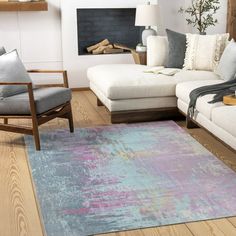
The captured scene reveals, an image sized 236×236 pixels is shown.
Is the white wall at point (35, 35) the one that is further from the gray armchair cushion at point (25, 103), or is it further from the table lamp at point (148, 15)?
the gray armchair cushion at point (25, 103)

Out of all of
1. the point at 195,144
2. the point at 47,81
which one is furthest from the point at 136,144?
the point at 47,81

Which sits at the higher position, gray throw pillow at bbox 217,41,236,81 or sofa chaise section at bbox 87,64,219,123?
gray throw pillow at bbox 217,41,236,81

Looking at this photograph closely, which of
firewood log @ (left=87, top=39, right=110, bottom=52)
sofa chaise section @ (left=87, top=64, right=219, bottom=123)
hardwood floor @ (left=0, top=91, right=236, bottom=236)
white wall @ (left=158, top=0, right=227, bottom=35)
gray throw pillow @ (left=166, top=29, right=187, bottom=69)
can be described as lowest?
hardwood floor @ (left=0, top=91, right=236, bottom=236)

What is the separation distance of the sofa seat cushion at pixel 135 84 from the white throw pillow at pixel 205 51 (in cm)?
22

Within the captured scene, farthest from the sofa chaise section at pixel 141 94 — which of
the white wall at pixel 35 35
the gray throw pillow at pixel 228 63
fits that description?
the white wall at pixel 35 35

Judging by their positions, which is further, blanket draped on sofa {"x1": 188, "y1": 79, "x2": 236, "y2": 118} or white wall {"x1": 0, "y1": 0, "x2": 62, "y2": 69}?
white wall {"x1": 0, "y1": 0, "x2": 62, "y2": 69}

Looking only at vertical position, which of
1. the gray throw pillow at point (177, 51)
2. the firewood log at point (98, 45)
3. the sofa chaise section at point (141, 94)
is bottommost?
the sofa chaise section at point (141, 94)

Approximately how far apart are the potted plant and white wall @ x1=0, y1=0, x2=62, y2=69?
1854mm

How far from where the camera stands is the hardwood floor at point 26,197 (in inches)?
95.5

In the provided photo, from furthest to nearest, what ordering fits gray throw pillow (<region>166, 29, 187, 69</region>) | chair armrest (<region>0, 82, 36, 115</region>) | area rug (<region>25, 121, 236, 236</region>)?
gray throw pillow (<region>166, 29, 187, 69</region>), chair armrest (<region>0, 82, 36, 115</region>), area rug (<region>25, 121, 236, 236</region>)

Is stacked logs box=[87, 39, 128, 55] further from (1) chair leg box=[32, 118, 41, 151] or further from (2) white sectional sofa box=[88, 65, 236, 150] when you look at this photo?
(1) chair leg box=[32, 118, 41, 151]

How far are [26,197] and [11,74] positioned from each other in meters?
1.43

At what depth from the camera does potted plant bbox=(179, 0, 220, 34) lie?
612 centimetres

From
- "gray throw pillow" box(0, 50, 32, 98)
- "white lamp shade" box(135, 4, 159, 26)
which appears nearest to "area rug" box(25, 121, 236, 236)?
"gray throw pillow" box(0, 50, 32, 98)
